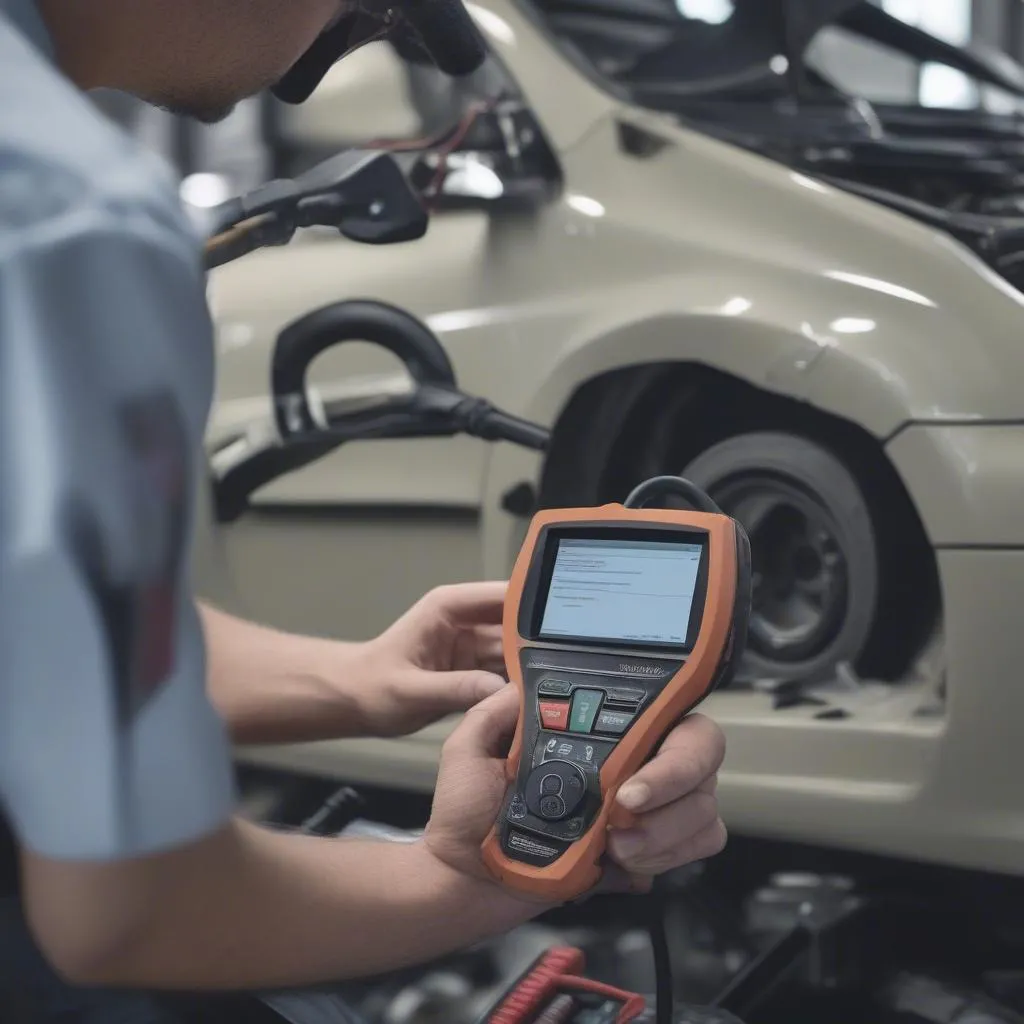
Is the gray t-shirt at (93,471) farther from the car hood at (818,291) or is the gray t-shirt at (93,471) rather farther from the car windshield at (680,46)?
the car windshield at (680,46)

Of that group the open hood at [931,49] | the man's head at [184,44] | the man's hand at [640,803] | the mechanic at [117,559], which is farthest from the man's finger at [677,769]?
the open hood at [931,49]

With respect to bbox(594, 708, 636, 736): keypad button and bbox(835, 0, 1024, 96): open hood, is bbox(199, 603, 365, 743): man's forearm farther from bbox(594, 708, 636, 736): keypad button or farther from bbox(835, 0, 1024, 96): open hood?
bbox(835, 0, 1024, 96): open hood

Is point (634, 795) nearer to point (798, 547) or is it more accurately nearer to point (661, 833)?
point (661, 833)

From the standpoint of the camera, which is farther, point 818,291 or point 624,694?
point 818,291

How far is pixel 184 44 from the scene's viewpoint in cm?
48

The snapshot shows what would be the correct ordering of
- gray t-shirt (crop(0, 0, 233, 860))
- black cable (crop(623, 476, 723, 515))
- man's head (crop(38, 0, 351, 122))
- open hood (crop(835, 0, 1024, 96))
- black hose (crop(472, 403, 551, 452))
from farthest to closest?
open hood (crop(835, 0, 1024, 96)), black hose (crop(472, 403, 551, 452)), black cable (crop(623, 476, 723, 515)), man's head (crop(38, 0, 351, 122)), gray t-shirt (crop(0, 0, 233, 860))

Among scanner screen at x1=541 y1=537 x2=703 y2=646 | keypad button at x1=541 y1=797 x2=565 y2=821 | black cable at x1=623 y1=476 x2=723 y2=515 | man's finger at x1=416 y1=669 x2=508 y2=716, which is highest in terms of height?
black cable at x1=623 y1=476 x2=723 y2=515

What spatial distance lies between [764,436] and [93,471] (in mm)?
646

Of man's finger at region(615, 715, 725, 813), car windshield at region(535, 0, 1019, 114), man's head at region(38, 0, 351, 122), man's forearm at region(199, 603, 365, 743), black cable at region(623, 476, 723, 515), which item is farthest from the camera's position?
car windshield at region(535, 0, 1019, 114)

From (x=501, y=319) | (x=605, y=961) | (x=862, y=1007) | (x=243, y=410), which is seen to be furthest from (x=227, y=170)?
(x=862, y=1007)

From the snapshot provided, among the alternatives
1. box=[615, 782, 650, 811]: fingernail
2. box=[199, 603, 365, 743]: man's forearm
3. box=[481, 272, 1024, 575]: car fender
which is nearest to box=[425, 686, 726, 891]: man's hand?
box=[615, 782, 650, 811]: fingernail

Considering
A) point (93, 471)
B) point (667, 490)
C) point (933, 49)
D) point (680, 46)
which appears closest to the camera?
point (93, 471)

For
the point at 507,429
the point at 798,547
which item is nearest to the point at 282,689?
the point at 507,429

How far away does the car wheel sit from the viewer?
2.93ft
